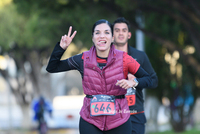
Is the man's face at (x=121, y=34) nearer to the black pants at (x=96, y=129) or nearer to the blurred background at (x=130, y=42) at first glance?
the black pants at (x=96, y=129)

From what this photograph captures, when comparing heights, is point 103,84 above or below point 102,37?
below

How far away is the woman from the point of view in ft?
12.0

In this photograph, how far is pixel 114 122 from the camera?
3.68 metres

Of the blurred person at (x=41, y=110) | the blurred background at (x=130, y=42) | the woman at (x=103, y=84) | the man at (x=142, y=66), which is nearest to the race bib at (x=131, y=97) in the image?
the man at (x=142, y=66)

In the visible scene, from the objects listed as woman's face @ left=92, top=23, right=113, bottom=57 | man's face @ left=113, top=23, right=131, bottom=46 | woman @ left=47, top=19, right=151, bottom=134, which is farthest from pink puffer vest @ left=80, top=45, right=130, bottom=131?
man's face @ left=113, top=23, right=131, bottom=46

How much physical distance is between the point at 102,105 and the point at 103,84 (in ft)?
0.63

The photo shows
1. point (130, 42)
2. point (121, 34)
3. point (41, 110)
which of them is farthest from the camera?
point (130, 42)

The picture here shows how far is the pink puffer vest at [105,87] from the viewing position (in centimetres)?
368

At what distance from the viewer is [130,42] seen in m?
17.5

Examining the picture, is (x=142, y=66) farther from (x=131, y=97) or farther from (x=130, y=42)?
(x=130, y=42)

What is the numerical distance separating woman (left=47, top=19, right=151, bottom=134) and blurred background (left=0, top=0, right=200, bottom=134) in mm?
7663

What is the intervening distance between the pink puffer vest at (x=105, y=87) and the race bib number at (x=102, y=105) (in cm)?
4

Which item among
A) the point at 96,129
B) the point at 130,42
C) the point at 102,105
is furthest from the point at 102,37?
the point at 130,42

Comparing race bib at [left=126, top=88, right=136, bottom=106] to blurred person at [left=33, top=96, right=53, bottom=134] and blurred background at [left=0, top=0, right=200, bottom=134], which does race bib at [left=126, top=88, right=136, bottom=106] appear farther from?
blurred person at [left=33, top=96, right=53, bottom=134]
